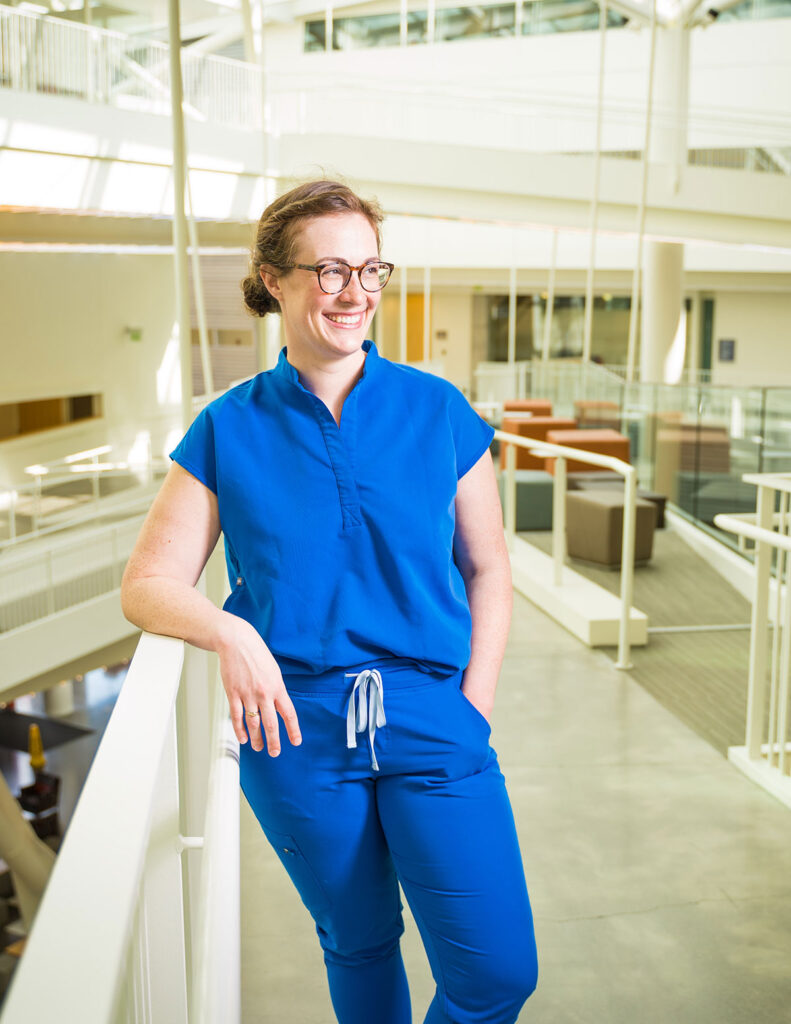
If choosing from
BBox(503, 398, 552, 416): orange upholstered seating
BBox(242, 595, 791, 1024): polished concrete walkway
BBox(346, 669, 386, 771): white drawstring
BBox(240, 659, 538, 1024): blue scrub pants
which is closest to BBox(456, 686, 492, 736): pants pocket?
BBox(240, 659, 538, 1024): blue scrub pants

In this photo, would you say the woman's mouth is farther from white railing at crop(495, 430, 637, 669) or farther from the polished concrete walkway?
white railing at crop(495, 430, 637, 669)

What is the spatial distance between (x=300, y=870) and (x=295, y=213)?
0.89 metres

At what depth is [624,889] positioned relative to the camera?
2.62 meters

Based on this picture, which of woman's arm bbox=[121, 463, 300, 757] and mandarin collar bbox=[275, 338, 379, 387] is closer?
woman's arm bbox=[121, 463, 300, 757]

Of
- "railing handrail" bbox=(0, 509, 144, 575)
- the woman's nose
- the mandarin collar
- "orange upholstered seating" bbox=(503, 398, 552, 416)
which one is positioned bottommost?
"railing handrail" bbox=(0, 509, 144, 575)

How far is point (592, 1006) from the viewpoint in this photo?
2.13 m

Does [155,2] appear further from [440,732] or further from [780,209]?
[440,732]

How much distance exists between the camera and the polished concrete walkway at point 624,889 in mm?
2162

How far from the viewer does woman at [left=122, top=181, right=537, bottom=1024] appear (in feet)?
4.34

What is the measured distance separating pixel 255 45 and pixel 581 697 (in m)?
7.70

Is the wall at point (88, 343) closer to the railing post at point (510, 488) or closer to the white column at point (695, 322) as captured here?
the railing post at point (510, 488)

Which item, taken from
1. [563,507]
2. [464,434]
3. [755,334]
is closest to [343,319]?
[464,434]

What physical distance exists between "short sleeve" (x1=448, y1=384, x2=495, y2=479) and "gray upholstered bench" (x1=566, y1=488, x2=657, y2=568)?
5.08 meters

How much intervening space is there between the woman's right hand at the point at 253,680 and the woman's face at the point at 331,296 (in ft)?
1.33
